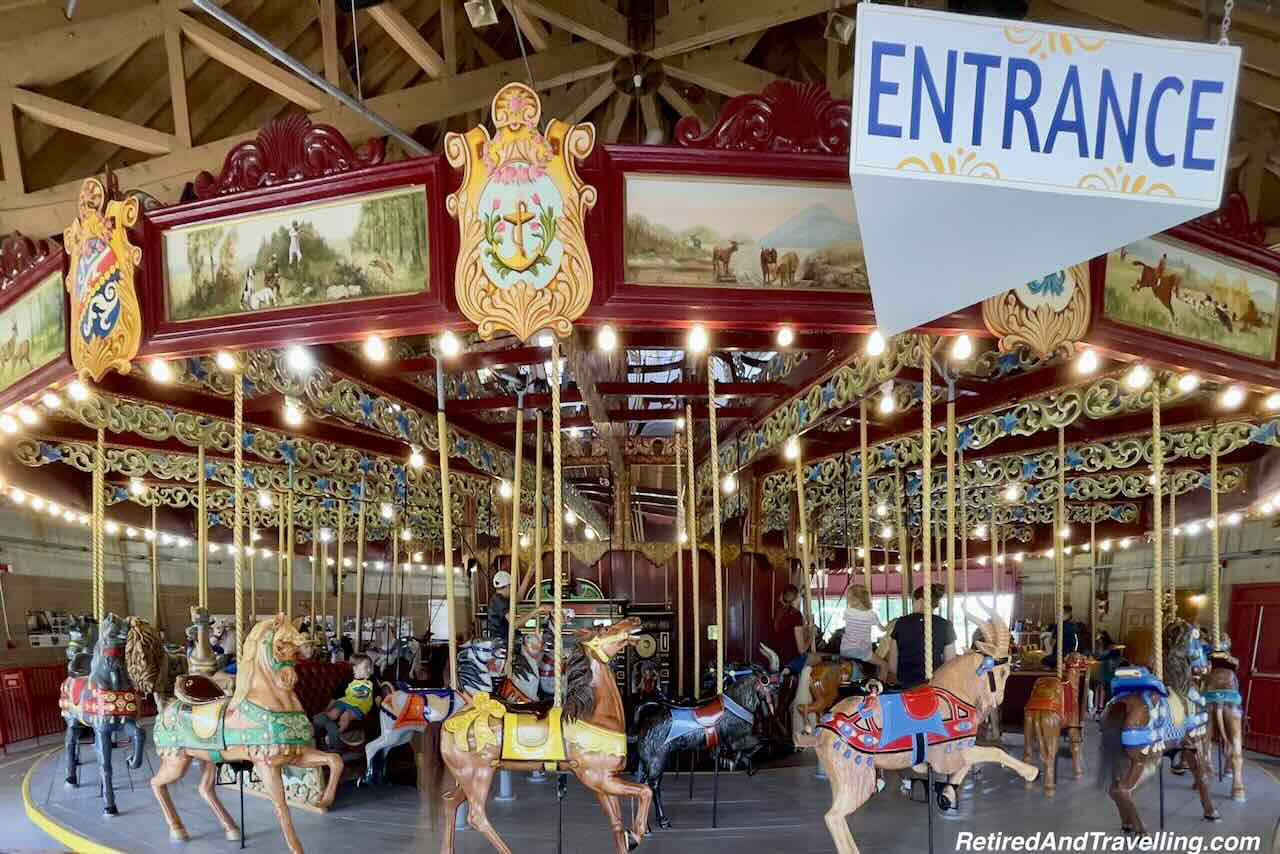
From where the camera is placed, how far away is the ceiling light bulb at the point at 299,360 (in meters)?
5.95

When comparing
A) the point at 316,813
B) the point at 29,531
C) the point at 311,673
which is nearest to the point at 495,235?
the point at 316,813

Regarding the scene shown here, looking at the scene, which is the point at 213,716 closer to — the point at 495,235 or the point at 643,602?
the point at 495,235

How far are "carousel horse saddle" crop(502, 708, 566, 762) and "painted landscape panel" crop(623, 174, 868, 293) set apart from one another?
7.99 feet

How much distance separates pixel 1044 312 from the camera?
4664mm

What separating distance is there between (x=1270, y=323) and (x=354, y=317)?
5.55m

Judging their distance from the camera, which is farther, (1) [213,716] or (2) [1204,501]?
(2) [1204,501]

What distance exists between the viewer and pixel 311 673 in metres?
8.31

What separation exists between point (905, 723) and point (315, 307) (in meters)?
3.77

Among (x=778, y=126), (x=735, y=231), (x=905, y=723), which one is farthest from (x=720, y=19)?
(x=905, y=723)

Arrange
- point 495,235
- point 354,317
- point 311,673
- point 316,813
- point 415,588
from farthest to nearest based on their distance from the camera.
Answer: point 415,588, point 311,673, point 316,813, point 354,317, point 495,235

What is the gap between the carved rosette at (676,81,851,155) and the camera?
4.27 metres

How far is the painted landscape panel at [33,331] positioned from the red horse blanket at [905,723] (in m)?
5.04

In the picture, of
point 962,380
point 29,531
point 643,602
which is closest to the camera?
point 962,380

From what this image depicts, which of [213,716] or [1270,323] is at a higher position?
[1270,323]
